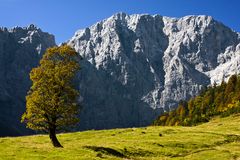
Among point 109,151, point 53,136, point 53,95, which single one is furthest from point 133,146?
point 53,95

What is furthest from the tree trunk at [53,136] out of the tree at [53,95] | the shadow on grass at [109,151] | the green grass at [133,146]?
the shadow on grass at [109,151]

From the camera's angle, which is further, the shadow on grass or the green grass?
the shadow on grass

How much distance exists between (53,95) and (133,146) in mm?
13176

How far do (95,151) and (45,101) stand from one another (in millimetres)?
11091

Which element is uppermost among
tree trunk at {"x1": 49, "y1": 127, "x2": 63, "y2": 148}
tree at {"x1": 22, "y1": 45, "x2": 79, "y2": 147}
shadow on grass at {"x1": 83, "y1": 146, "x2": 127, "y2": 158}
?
tree at {"x1": 22, "y1": 45, "x2": 79, "y2": 147}

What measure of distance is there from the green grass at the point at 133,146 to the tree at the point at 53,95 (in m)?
3.11

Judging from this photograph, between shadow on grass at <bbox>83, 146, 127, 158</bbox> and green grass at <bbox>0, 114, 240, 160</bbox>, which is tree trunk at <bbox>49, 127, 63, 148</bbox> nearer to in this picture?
green grass at <bbox>0, 114, 240, 160</bbox>

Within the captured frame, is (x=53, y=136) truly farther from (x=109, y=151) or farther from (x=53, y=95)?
(x=109, y=151)

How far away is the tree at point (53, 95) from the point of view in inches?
2130

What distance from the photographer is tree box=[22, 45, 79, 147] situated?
177 feet

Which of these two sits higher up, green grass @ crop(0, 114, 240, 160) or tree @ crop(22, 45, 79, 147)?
tree @ crop(22, 45, 79, 147)

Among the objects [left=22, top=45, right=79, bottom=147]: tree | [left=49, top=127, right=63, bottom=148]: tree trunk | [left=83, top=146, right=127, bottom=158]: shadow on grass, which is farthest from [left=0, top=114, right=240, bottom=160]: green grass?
[left=22, top=45, right=79, bottom=147]: tree

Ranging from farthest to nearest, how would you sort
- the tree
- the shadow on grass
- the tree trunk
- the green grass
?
the tree → the tree trunk → the shadow on grass → the green grass

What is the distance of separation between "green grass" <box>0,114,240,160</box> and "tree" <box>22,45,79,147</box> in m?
3.11
